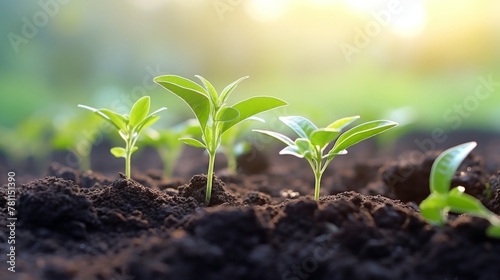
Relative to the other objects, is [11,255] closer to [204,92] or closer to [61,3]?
[204,92]

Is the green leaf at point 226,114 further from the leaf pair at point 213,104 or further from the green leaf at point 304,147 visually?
the green leaf at point 304,147

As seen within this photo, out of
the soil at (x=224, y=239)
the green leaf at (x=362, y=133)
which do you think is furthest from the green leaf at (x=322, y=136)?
the soil at (x=224, y=239)

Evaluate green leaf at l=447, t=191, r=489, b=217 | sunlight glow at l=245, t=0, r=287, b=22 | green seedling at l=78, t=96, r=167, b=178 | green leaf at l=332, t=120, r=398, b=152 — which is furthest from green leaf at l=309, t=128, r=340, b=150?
sunlight glow at l=245, t=0, r=287, b=22

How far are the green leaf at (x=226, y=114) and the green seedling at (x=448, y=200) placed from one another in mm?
718

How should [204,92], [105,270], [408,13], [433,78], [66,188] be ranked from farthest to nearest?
[433,78] → [408,13] → [204,92] → [66,188] → [105,270]

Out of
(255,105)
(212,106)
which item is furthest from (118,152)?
(255,105)

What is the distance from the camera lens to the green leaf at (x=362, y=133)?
1793 millimetres

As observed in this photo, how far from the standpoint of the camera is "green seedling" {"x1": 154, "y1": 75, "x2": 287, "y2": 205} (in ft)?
6.04

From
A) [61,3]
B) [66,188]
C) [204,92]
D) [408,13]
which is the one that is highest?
[61,3]

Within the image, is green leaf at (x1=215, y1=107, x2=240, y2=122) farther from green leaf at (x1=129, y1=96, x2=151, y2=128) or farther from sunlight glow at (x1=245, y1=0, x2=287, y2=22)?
sunlight glow at (x1=245, y1=0, x2=287, y2=22)

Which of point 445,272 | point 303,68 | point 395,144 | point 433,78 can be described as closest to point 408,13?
point 395,144

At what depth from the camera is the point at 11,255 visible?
A: 1.53 metres

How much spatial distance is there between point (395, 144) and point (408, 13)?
7.55 ft

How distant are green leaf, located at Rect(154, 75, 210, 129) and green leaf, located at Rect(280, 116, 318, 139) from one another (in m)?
0.30
